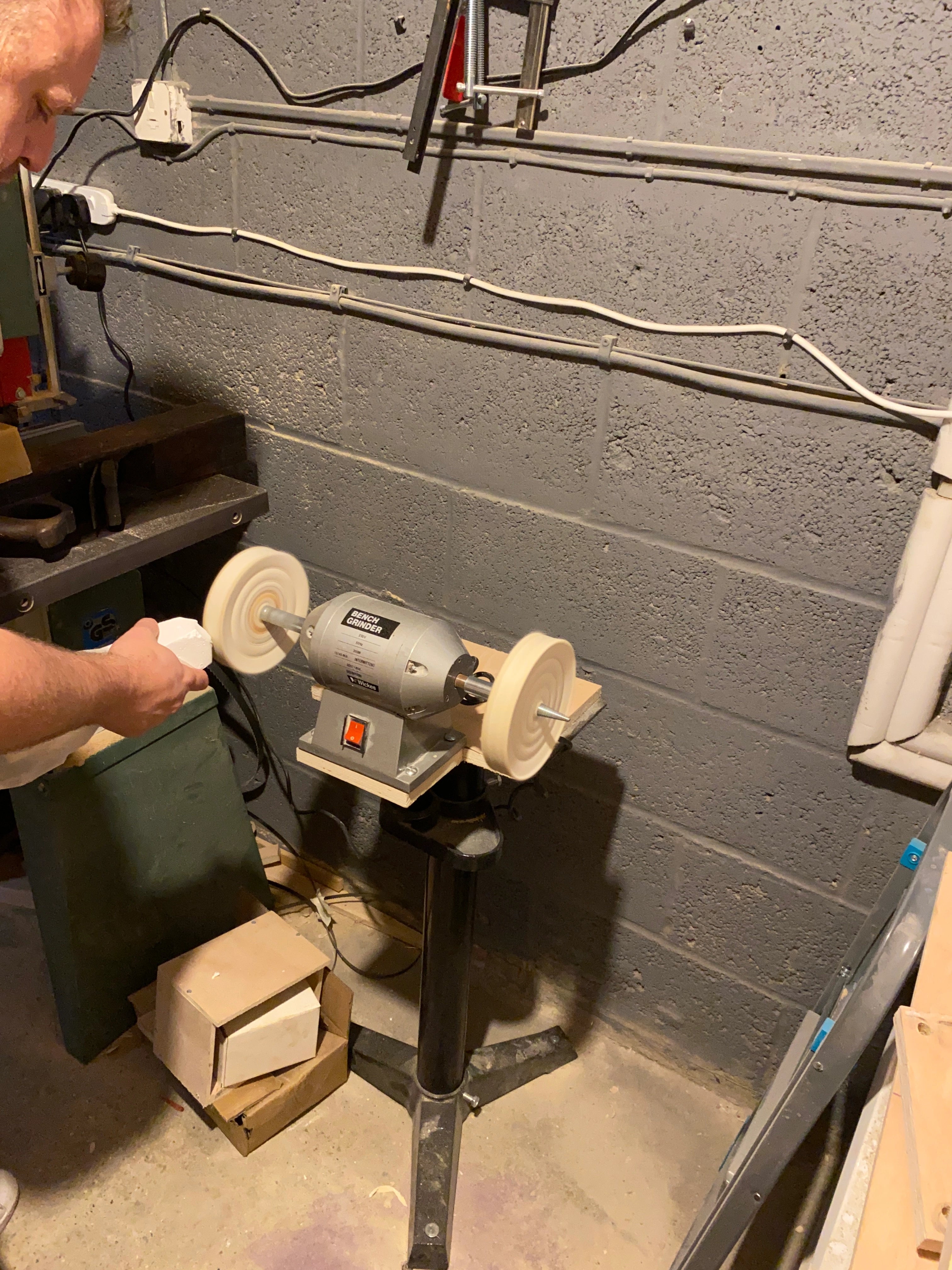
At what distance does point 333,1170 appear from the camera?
1631 mm

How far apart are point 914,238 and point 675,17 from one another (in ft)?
1.46

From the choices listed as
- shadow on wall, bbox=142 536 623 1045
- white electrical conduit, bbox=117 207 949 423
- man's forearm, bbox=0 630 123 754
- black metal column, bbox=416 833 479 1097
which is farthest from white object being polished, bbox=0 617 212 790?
white electrical conduit, bbox=117 207 949 423

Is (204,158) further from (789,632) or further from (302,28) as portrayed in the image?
(789,632)

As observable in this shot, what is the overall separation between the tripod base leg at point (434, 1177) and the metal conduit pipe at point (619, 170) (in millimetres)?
1620

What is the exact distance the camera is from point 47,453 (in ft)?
5.12

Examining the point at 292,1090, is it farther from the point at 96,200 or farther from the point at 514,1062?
the point at 96,200

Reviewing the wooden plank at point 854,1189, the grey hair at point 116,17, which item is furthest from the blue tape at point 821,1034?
the grey hair at point 116,17

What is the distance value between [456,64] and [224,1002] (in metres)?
1.61

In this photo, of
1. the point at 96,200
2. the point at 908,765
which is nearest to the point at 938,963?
the point at 908,765

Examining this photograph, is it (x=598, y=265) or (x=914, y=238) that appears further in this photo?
(x=598, y=265)

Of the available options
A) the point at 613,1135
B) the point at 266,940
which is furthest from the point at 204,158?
the point at 613,1135

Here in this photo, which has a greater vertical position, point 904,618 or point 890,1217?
point 904,618

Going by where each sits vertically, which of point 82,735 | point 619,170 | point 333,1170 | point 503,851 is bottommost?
point 333,1170

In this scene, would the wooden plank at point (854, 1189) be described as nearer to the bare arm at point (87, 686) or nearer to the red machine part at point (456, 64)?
the bare arm at point (87, 686)
